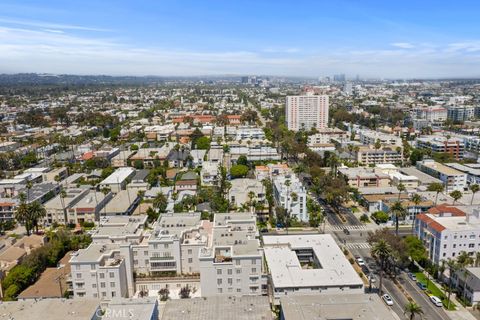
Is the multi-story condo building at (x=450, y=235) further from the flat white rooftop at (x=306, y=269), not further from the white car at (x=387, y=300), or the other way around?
the flat white rooftop at (x=306, y=269)

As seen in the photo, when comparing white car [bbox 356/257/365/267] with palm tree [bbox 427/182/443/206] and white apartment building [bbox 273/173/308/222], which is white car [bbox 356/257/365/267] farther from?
palm tree [bbox 427/182/443/206]

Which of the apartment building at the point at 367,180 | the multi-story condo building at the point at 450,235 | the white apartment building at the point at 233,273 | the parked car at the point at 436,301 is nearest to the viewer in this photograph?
the white apartment building at the point at 233,273

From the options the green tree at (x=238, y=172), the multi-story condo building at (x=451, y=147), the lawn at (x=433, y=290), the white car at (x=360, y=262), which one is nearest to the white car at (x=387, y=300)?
the lawn at (x=433, y=290)

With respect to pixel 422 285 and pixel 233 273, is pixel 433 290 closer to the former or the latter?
pixel 422 285

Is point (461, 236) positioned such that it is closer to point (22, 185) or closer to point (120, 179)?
point (120, 179)

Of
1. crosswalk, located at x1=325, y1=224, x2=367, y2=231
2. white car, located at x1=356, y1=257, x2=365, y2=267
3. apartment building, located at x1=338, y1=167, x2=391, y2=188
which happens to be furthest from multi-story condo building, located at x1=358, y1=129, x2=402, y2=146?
white car, located at x1=356, y1=257, x2=365, y2=267
